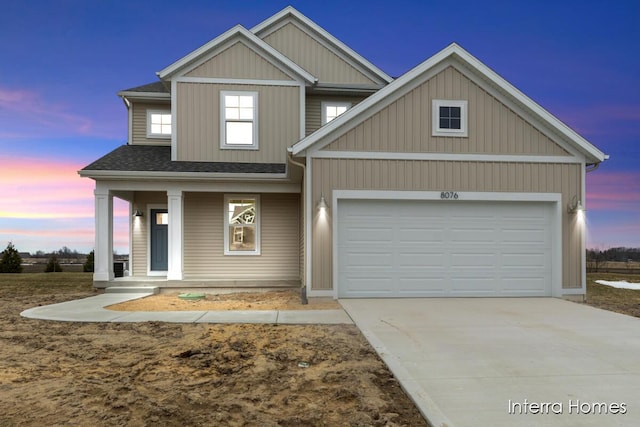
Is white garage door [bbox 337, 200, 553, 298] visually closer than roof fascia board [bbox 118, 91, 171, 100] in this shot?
Yes

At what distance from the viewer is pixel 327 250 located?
9117 mm

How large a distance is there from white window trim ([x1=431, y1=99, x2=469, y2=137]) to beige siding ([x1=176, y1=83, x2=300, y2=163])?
449cm

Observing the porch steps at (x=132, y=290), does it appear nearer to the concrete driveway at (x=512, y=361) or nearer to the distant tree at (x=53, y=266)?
the concrete driveway at (x=512, y=361)

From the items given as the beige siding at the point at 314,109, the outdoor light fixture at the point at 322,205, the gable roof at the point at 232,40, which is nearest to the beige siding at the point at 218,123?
the gable roof at the point at 232,40

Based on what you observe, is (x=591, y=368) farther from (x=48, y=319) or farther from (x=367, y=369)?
(x=48, y=319)

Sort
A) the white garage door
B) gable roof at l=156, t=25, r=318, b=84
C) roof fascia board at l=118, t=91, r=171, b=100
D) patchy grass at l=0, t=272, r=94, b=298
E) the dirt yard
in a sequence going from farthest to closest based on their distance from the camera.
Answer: roof fascia board at l=118, t=91, r=171, b=100
gable roof at l=156, t=25, r=318, b=84
patchy grass at l=0, t=272, r=94, b=298
the white garage door
the dirt yard

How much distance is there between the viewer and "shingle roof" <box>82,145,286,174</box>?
36.5 feet

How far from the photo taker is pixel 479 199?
9477 millimetres

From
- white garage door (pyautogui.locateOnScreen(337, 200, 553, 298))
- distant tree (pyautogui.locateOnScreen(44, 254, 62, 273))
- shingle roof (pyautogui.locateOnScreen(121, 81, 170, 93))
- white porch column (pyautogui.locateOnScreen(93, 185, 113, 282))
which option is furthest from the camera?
distant tree (pyautogui.locateOnScreen(44, 254, 62, 273))

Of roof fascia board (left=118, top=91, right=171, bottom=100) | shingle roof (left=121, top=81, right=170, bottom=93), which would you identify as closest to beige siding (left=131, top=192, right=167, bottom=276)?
roof fascia board (left=118, top=91, right=171, bottom=100)

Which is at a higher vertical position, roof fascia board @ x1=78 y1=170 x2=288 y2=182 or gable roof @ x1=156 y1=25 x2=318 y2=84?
gable roof @ x1=156 y1=25 x2=318 y2=84

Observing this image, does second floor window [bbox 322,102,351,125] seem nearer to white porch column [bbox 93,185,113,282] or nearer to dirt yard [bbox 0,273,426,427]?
white porch column [bbox 93,185,113,282]

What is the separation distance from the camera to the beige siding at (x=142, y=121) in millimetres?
13094

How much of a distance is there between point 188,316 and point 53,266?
686 inches
